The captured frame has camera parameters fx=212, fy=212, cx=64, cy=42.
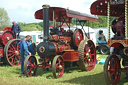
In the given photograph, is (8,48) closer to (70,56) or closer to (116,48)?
(70,56)

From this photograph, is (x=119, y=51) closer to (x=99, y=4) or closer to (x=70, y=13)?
(x=99, y=4)

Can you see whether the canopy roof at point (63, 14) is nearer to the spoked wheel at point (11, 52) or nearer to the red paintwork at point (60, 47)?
the red paintwork at point (60, 47)

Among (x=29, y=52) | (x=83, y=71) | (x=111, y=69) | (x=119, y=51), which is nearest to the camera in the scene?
(x=111, y=69)

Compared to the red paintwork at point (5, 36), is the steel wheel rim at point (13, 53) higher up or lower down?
lower down

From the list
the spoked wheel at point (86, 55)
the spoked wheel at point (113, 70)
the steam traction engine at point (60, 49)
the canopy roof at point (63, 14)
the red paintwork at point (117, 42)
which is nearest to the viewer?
the red paintwork at point (117, 42)

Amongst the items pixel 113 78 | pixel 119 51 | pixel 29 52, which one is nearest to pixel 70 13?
pixel 29 52

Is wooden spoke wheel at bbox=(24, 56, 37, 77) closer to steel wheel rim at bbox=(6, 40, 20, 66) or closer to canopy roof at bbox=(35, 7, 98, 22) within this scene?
canopy roof at bbox=(35, 7, 98, 22)

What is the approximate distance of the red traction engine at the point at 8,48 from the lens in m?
7.71

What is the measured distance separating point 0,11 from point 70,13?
44480 millimetres

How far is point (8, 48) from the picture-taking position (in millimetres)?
7930

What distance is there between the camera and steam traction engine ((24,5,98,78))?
586cm

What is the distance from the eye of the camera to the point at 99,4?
5133 mm

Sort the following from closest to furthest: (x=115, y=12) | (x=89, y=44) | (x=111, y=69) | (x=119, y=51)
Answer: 1. (x=111, y=69)
2. (x=119, y=51)
3. (x=115, y=12)
4. (x=89, y=44)

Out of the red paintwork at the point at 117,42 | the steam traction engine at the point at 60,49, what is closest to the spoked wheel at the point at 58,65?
the steam traction engine at the point at 60,49
